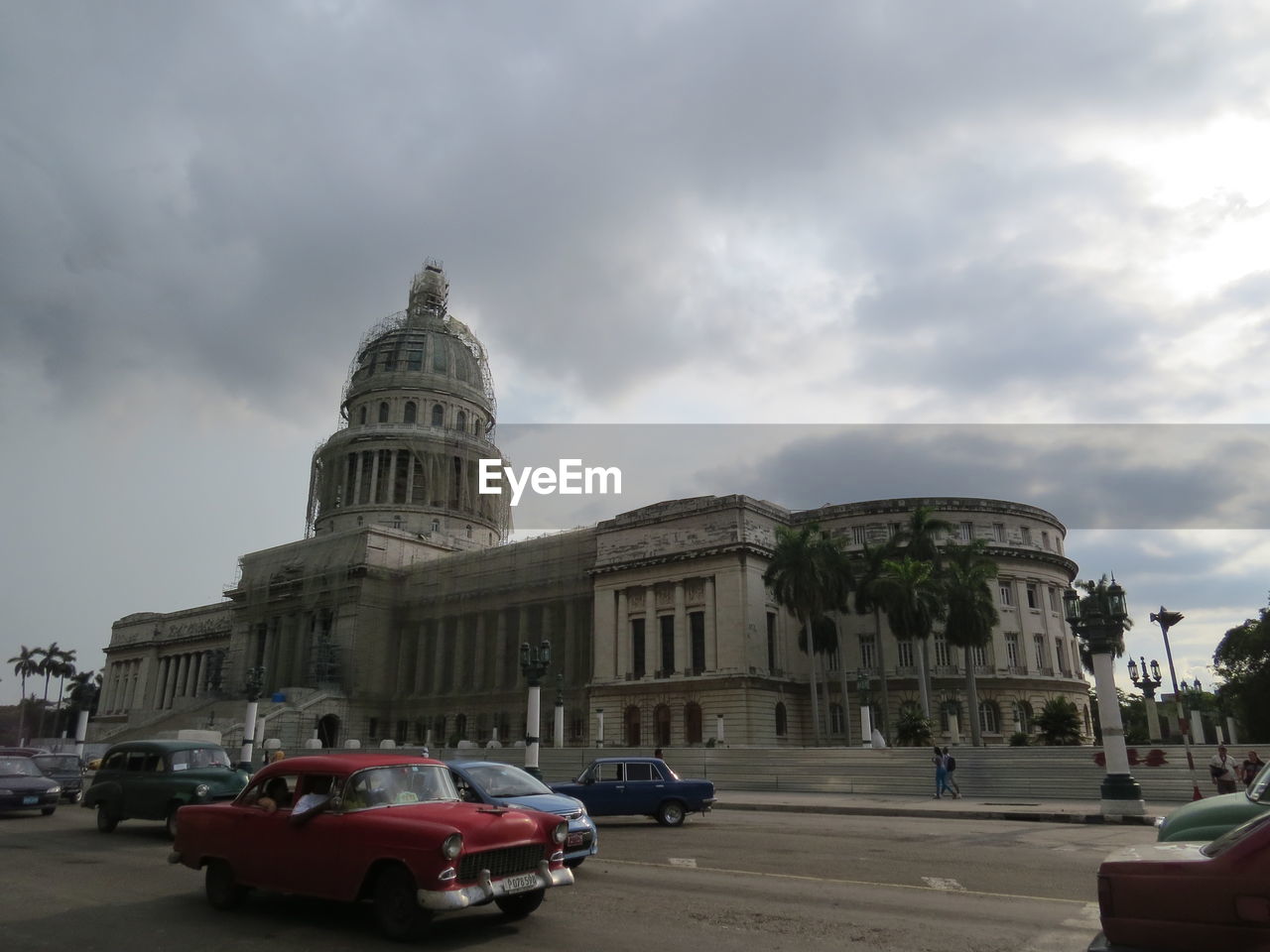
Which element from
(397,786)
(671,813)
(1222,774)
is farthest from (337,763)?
(1222,774)

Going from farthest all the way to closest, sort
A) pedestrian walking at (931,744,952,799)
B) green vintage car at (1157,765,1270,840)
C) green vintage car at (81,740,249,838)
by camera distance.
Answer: pedestrian walking at (931,744,952,799)
green vintage car at (81,740,249,838)
green vintage car at (1157,765,1270,840)

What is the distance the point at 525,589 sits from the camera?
211ft

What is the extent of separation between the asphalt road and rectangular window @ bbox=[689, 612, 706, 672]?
1459 inches

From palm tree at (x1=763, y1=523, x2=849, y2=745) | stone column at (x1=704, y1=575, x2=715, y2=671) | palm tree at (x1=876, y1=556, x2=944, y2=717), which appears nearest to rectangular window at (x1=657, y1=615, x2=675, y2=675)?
stone column at (x1=704, y1=575, x2=715, y2=671)

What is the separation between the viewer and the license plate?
8.28 meters

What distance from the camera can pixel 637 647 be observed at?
56.4 meters

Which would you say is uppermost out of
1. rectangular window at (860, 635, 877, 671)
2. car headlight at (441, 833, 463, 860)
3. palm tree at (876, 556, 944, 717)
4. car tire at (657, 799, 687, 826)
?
palm tree at (876, 556, 944, 717)

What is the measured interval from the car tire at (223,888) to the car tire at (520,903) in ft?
9.66

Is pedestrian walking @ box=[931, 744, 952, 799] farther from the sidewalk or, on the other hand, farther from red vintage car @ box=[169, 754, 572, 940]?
red vintage car @ box=[169, 754, 572, 940]

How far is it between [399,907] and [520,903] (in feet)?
4.43

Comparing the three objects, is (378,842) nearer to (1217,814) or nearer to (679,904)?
(679,904)

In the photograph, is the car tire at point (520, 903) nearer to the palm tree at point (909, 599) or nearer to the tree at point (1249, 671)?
the palm tree at point (909, 599)

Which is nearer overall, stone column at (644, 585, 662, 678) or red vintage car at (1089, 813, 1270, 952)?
red vintage car at (1089, 813, 1270, 952)

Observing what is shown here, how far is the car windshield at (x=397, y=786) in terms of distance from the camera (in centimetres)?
889
